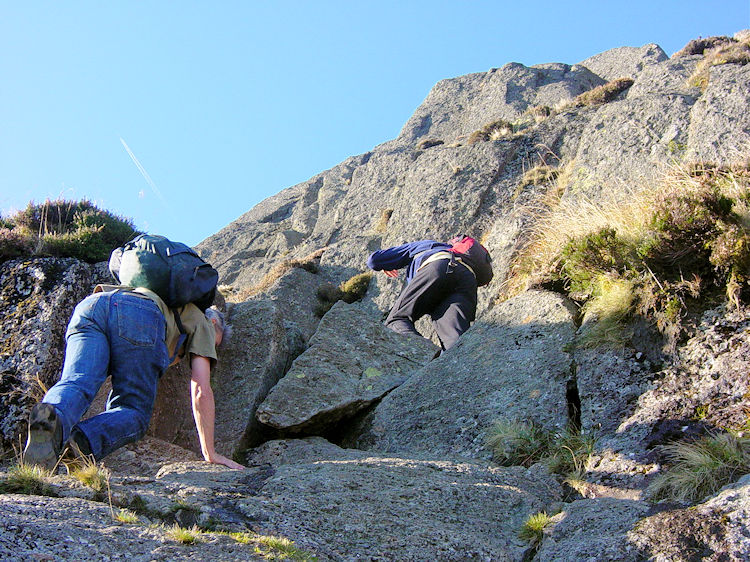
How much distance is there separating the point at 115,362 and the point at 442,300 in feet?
18.7

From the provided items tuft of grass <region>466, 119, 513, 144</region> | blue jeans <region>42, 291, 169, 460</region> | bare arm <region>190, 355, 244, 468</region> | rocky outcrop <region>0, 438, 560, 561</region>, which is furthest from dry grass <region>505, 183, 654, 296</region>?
tuft of grass <region>466, 119, 513, 144</region>

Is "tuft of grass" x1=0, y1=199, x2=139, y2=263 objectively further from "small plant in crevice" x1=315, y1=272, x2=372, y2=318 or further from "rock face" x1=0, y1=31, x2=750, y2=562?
"small plant in crevice" x1=315, y1=272, x2=372, y2=318

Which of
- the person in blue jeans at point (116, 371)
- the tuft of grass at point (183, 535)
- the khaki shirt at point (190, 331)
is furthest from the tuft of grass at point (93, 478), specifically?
the khaki shirt at point (190, 331)

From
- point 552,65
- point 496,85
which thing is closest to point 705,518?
point 496,85

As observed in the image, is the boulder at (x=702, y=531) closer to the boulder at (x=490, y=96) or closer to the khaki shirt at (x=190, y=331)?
the khaki shirt at (x=190, y=331)

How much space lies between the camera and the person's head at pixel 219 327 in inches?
325

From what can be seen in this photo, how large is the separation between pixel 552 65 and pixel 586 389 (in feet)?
76.8

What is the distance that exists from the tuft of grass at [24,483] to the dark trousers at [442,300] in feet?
20.1

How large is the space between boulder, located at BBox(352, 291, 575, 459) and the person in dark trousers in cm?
151

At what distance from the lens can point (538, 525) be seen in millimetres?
5027

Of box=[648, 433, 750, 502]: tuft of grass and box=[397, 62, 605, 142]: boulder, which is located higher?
box=[397, 62, 605, 142]: boulder

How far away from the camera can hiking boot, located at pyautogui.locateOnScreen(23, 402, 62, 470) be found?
4.81 m

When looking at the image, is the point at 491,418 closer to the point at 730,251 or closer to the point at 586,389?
the point at 586,389

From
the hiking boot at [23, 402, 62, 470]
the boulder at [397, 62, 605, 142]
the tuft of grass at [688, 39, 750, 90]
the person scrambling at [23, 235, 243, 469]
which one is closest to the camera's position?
the hiking boot at [23, 402, 62, 470]
